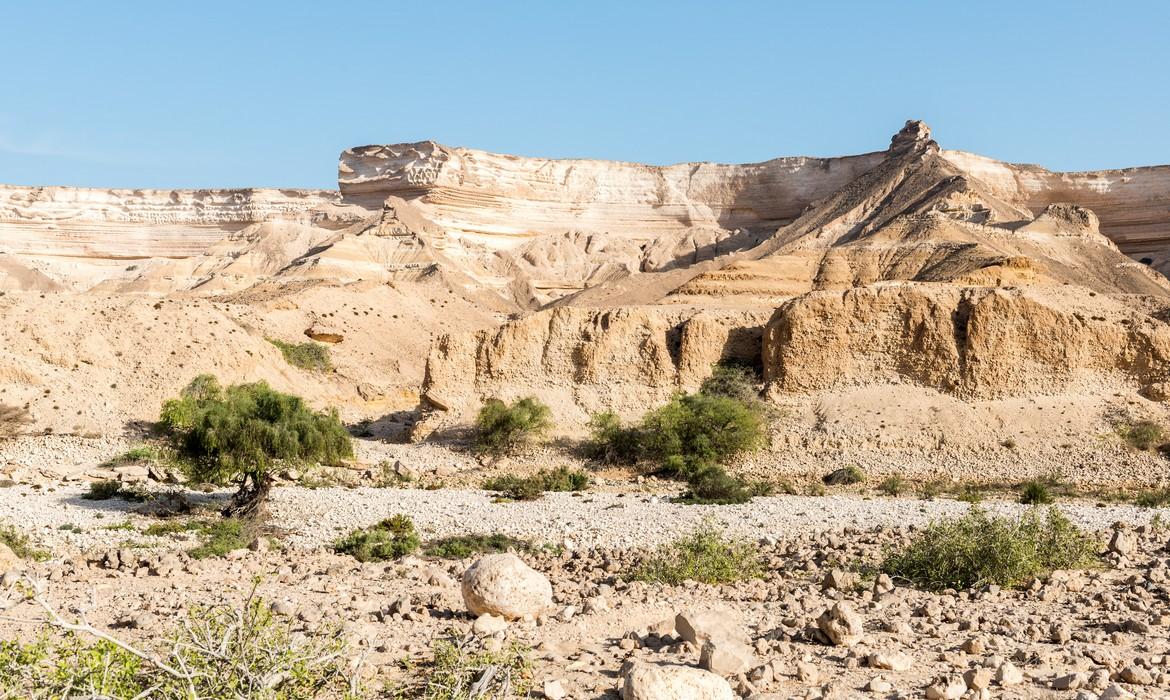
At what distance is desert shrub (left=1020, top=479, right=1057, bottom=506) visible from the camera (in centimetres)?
2203

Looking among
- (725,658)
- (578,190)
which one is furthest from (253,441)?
(578,190)

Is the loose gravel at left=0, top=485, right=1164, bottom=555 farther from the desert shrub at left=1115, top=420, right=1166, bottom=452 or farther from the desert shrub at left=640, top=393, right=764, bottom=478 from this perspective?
the desert shrub at left=1115, top=420, right=1166, bottom=452

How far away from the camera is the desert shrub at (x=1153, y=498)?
21.9m

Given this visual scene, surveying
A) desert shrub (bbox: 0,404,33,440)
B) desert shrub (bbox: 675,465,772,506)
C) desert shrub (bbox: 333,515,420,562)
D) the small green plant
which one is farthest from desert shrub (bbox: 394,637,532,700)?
desert shrub (bbox: 0,404,33,440)

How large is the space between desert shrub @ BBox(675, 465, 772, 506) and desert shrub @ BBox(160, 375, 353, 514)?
6.82 m

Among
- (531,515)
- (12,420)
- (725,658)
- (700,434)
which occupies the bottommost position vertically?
(531,515)

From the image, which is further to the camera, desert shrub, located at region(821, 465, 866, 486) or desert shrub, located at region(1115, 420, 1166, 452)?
desert shrub, located at region(1115, 420, 1166, 452)

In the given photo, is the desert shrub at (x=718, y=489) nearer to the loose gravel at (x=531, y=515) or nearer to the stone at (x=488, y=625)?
the loose gravel at (x=531, y=515)

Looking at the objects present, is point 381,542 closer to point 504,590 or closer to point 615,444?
point 504,590

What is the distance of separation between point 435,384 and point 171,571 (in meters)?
17.3

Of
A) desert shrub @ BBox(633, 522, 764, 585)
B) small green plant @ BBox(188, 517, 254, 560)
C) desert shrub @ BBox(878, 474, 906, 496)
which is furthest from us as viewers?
desert shrub @ BBox(878, 474, 906, 496)

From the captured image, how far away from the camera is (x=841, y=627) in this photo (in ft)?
32.3

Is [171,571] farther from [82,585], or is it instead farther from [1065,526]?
[1065,526]

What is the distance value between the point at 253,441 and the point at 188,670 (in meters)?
13.7
